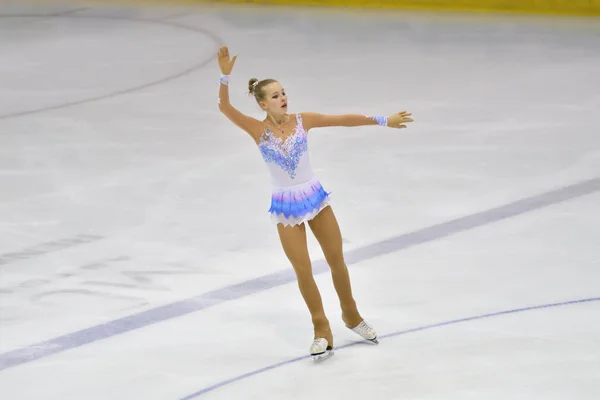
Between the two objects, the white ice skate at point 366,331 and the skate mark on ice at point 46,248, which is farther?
the skate mark on ice at point 46,248

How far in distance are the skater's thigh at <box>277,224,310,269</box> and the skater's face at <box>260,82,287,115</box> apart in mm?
495

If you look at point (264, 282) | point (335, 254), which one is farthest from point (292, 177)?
point (264, 282)

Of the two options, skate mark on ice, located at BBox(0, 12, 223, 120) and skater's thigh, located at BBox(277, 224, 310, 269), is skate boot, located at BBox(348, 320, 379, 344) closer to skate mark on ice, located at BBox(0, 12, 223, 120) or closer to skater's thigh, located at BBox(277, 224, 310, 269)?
skater's thigh, located at BBox(277, 224, 310, 269)

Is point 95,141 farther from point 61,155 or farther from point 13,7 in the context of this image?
point 13,7

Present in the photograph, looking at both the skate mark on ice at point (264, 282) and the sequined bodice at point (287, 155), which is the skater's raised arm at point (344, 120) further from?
the skate mark on ice at point (264, 282)

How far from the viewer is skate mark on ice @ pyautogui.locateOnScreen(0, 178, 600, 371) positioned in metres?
5.36

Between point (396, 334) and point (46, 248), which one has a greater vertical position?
point (46, 248)

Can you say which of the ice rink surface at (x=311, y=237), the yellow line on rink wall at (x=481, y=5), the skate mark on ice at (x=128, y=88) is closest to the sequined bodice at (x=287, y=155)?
the ice rink surface at (x=311, y=237)

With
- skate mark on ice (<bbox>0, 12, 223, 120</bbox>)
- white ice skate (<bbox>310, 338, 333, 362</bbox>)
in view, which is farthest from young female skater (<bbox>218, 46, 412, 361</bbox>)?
skate mark on ice (<bbox>0, 12, 223, 120</bbox>)

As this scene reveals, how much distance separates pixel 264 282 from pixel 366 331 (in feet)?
3.31

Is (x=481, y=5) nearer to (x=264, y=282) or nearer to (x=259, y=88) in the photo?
(x=264, y=282)

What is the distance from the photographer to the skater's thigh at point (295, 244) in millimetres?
5004

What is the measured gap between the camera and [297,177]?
16.3ft

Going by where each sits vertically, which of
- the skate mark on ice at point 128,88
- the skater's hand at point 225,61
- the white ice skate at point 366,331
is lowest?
the white ice skate at point 366,331
